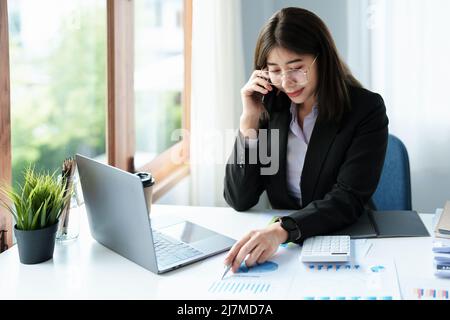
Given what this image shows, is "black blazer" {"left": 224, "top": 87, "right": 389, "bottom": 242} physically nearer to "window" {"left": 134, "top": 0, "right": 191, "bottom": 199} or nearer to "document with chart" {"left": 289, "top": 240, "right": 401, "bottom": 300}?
"document with chart" {"left": 289, "top": 240, "right": 401, "bottom": 300}

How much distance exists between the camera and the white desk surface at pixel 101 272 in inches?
46.7

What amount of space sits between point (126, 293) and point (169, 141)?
1609 millimetres

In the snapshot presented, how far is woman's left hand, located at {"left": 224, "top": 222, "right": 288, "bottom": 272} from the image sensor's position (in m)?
1.29

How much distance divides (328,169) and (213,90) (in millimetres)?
913

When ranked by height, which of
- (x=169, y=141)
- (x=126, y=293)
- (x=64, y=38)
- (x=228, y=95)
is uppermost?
(x=64, y=38)

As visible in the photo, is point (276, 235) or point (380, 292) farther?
point (276, 235)

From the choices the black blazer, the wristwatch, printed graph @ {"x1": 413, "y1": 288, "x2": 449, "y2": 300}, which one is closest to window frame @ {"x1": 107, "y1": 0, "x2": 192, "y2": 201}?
the black blazer

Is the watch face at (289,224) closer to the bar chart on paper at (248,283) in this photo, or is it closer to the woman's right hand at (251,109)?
the bar chart on paper at (248,283)

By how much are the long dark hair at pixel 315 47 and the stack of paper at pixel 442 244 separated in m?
0.41

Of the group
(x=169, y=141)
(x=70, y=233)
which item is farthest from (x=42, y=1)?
(x=169, y=141)

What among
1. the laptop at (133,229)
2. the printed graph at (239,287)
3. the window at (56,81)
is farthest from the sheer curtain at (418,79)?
the printed graph at (239,287)

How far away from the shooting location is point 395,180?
200 centimetres

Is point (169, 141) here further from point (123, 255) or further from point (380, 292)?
point (380, 292)

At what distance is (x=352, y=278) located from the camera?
1226 millimetres
